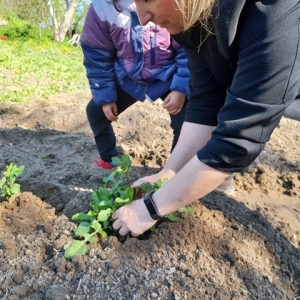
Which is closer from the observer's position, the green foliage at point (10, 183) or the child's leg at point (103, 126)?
the green foliage at point (10, 183)

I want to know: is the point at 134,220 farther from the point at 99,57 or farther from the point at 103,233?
the point at 99,57

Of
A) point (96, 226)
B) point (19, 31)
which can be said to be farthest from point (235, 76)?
point (19, 31)

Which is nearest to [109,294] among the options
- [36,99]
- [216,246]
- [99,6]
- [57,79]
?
[216,246]

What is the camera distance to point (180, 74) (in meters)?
2.72

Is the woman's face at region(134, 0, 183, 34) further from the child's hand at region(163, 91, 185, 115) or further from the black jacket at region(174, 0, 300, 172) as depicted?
the child's hand at region(163, 91, 185, 115)

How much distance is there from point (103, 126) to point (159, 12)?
1.75m

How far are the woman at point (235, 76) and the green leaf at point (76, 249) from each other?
0.52ft

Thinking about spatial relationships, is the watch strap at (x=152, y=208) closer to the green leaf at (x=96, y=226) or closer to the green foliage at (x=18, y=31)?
the green leaf at (x=96, y=226)

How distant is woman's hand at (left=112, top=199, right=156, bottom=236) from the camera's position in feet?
5.71

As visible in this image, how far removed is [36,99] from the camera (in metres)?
5.11

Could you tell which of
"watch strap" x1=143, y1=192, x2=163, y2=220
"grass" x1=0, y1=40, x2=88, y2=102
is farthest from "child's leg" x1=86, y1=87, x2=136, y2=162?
"grass" x1=0, y1=40, x2=88, y2=102

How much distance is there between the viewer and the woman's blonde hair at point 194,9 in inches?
53.3

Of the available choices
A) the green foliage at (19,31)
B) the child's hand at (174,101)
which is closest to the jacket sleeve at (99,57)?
the child's hand at (174,101)

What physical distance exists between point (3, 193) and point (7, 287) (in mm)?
598
